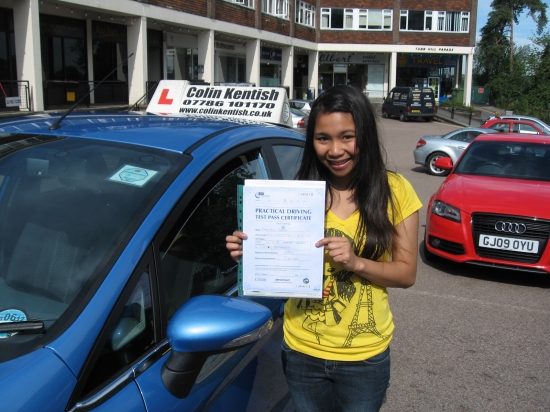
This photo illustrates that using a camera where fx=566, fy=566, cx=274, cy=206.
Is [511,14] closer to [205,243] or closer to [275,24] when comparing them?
[275,24]

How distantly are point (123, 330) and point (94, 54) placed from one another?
23869 millimetres

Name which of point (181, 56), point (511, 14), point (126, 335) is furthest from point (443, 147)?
point (511, 14)

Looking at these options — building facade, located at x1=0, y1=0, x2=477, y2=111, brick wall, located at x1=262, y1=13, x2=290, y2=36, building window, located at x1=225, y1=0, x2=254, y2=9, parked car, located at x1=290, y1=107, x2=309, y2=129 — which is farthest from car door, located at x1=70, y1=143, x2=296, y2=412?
brick wall, located at x1=262, y1=13, x2=290, y2=36

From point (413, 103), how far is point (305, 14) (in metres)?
11.3

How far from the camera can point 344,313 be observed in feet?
6.48

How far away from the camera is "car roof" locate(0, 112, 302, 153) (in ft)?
7.50

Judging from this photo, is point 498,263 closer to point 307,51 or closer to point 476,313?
point 476,313

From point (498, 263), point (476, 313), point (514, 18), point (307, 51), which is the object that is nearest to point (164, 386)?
point (476, 313)

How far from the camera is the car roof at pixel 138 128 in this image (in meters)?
2.29

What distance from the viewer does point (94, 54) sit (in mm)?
23531

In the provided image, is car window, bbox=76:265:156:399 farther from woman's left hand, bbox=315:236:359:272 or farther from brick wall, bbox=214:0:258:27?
brick wall, bbox=214:0:258:27

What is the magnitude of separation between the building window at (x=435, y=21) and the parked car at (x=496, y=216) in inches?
1628

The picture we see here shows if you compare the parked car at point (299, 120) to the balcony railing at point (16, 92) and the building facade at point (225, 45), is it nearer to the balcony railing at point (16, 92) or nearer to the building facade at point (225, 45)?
the building facade at point (225, 45)

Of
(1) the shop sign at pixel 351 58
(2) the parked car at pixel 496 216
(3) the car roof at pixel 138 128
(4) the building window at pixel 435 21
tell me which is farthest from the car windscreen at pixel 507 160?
(1) the shop sign at pixel 351 58
